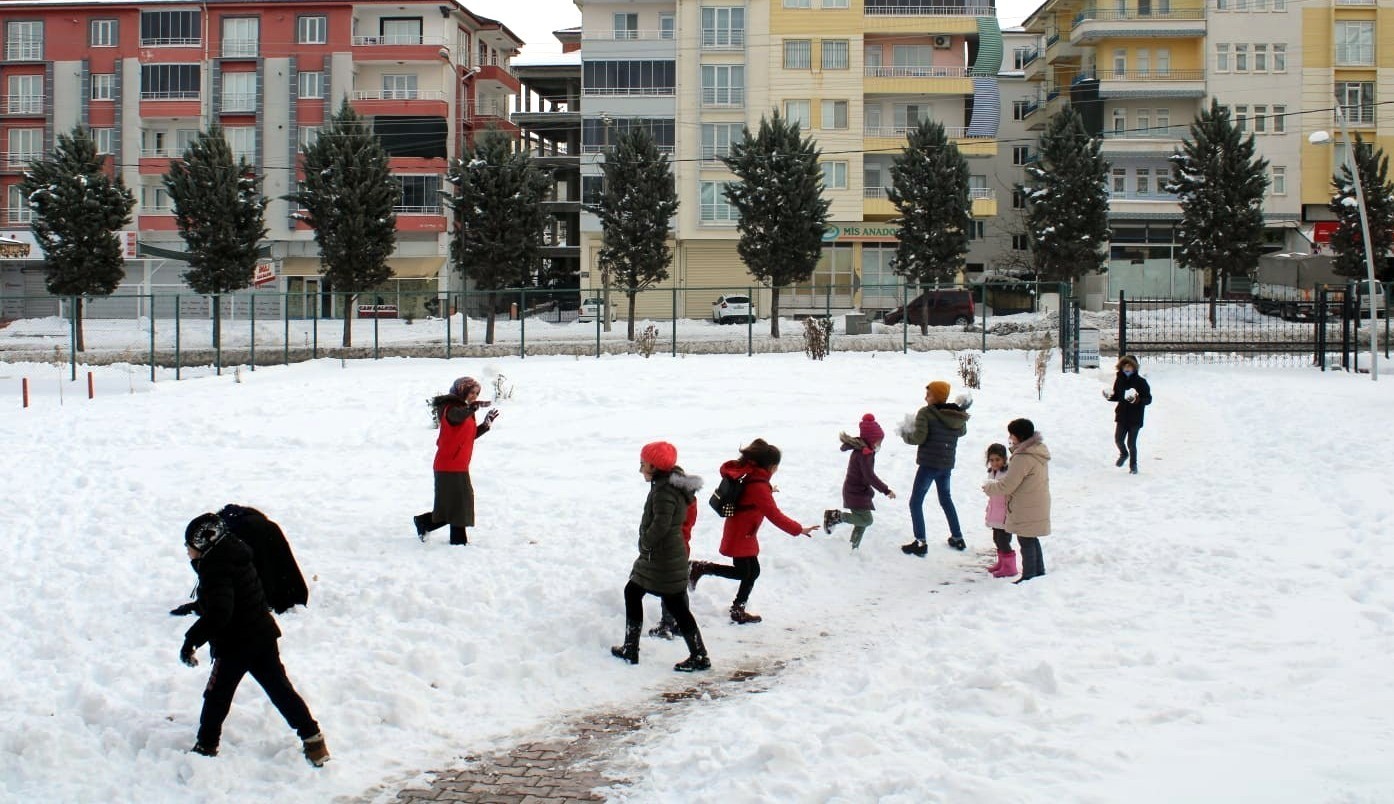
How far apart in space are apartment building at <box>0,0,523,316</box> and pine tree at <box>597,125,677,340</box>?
53.2 ft

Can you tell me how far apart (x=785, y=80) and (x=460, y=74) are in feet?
55.5

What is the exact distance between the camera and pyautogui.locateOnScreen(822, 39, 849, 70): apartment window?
6056 cm

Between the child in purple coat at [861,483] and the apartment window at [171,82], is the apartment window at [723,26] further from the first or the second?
the child in purple coat at [861,483]

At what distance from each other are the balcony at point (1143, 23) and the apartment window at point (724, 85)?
52.5 feet

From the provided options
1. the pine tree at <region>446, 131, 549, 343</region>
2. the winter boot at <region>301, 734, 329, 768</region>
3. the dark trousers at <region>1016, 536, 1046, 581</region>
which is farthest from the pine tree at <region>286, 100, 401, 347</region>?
the winter boot at <region>301, 734, 329, 768</region>

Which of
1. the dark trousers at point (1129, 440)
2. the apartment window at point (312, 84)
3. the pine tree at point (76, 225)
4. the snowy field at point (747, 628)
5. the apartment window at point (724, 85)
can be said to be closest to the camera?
the snowy field at point (747, 628)

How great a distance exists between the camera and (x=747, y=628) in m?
9.65

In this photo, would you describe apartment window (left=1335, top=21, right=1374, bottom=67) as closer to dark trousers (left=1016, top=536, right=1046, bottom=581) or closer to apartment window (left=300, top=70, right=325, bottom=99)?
apartment window (left=300, top=70, right=325, bottom=99)

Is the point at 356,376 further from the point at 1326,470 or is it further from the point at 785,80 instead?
the point at 785,80

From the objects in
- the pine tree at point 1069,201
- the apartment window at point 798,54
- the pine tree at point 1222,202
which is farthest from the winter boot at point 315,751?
the apartment window at point 798,54

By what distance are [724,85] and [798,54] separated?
3.59 metres

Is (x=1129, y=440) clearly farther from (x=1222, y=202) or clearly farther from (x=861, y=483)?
(x=1222, y=202)

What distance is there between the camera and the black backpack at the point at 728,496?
9406mm

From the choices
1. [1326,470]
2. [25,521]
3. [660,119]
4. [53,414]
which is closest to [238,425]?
[53,414]
